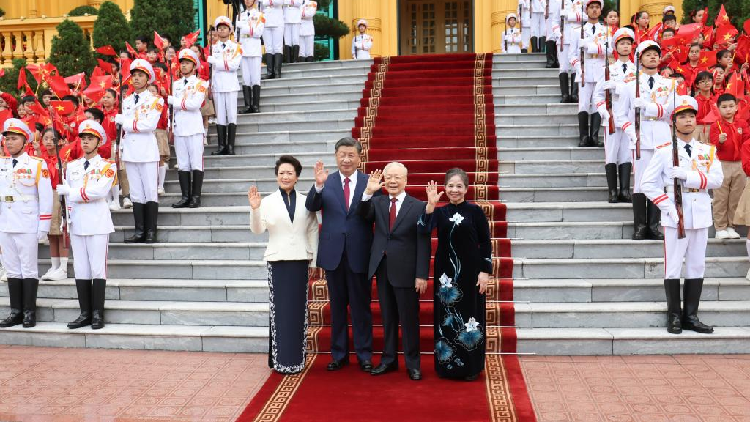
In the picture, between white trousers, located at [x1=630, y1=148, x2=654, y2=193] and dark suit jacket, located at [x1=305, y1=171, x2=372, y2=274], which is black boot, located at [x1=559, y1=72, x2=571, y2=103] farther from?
dark suit jacket, located at [x1=305, y1=171, x2=372, y2=274]

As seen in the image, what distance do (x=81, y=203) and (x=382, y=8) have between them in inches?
584

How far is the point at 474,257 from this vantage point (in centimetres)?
550

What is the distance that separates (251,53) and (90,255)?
5134mm

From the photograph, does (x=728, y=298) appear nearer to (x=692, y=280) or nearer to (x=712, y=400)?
(x=692, y=280)

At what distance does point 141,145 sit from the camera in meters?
8.16

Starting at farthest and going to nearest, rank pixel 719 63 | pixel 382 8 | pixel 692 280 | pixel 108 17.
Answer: pixel 382 8 → pixel 108 17 → pixel 719 63 → pixel 692 280

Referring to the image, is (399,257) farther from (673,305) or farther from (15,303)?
(15,303)

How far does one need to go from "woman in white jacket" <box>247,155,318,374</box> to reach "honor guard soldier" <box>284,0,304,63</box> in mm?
8491

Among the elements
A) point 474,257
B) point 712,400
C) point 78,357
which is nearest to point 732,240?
point 712,400

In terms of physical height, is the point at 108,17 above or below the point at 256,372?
above

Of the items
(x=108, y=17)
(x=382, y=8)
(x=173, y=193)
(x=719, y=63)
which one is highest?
(x=382, y=8)

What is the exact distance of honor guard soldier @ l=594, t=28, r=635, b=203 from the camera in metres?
8.05

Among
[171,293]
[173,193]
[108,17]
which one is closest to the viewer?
[171,293]

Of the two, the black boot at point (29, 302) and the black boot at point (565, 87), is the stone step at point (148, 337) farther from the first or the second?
the black boot at point (565, 87)
